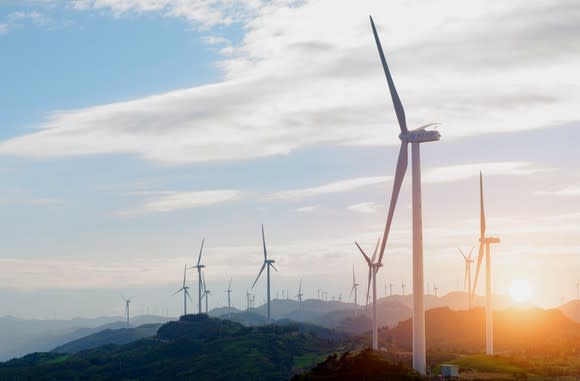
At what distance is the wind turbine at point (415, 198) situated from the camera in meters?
125

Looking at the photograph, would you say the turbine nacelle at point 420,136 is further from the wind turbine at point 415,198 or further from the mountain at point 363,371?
the mountain at point 363,371

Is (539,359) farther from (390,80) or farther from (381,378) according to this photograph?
(390,80)

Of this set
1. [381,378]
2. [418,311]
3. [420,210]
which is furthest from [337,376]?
[420,210]

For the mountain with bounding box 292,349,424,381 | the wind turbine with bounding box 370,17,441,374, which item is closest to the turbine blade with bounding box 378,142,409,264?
the wind turbine with bounding box 370,17,441,374

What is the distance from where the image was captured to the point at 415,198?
125188 millimetres

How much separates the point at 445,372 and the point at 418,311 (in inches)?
893

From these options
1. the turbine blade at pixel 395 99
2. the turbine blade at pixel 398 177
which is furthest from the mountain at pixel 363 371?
the turbine blade at pixel 395 99

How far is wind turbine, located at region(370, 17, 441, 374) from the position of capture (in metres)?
125

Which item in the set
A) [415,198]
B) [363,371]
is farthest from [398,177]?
[363,371]

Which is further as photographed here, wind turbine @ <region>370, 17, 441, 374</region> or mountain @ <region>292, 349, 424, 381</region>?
mountain @ <region>292, 349, 424, 381</region>

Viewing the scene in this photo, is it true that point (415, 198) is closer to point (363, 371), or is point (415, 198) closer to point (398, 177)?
point (398, 177)

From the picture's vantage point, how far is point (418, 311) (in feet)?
411

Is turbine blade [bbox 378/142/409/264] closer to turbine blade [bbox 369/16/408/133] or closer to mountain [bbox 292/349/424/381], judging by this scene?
turbine blade [bbox 369/16/408/133]

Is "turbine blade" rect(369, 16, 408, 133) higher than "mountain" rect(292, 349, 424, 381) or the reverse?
higher
